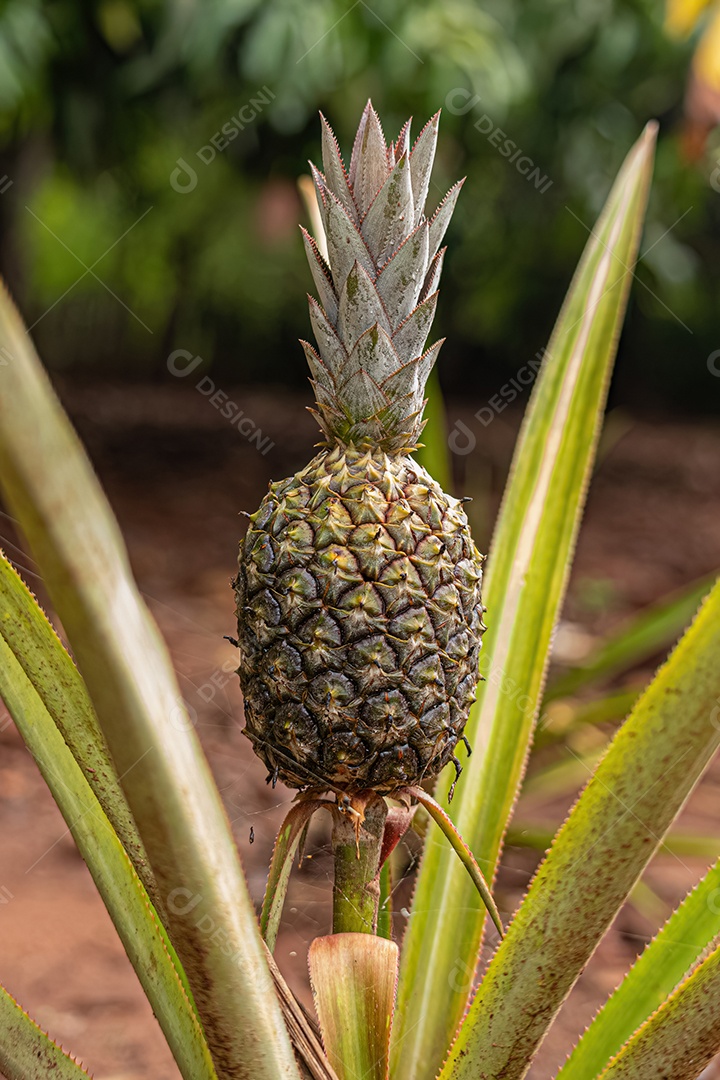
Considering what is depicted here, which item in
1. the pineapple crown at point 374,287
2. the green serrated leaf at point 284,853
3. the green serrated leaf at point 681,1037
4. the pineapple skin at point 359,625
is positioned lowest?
the green serrated leaf at point 681,1037

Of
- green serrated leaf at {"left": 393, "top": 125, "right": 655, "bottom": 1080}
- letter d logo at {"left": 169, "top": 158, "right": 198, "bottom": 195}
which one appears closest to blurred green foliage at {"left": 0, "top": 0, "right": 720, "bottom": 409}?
letter d logo at {"left": 169, "top": 158, "right": 198, "bottom": 195}

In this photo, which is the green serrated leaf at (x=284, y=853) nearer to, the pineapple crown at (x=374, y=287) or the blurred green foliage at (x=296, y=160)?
the pineapple crown at (x=374, y=287)

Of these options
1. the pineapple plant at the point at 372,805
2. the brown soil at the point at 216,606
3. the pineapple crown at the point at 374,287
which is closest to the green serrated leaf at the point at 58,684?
the pineapple plant at the point at 372,805

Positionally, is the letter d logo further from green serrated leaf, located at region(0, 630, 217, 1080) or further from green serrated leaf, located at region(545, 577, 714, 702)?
green serrated leaf, located at region(0, 630, 217, 1080)

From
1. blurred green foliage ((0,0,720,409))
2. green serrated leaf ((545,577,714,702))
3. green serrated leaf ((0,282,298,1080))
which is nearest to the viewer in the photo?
green serrated leaf ((0,282,298,1080))

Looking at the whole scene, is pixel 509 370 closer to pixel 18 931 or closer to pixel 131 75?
pixel 131 75

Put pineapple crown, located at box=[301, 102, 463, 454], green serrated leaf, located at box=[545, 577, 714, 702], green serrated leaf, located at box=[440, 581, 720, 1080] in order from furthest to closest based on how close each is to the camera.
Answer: green serrated leaf, located at box=[545, 577, 714, 702]
pineapple crown, located at box=[301, 102, 463, 454]
green serrated leaf, located at box=[440, 581, 720, 1080]

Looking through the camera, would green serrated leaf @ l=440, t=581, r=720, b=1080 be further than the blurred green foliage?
No
